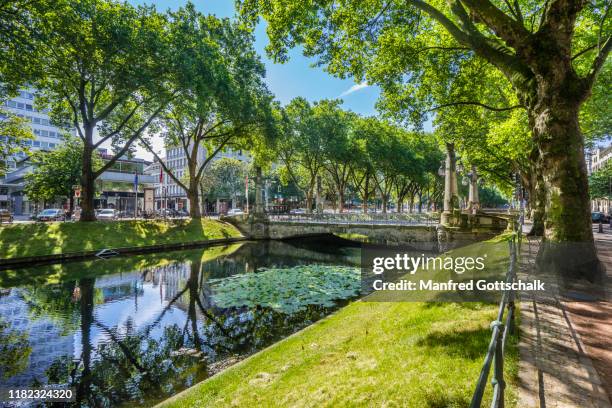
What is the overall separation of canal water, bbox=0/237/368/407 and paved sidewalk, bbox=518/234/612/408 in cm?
664

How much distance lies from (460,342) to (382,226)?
24.7m

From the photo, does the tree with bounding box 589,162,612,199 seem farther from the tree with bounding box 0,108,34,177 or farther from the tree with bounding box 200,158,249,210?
the tree with bounding box 0,108,34,177

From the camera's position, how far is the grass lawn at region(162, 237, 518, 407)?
4.16 m

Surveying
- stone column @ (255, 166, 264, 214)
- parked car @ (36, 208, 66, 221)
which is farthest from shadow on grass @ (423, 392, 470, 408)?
parked car @ (36, 208, 66, 221)

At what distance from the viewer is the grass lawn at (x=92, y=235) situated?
22.4m

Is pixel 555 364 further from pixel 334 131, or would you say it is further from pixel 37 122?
pixel 37 122

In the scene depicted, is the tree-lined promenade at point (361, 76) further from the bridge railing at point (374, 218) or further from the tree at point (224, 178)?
the tree at point (224, 178)

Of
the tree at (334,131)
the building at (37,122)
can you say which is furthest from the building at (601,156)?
the building at (37,122)

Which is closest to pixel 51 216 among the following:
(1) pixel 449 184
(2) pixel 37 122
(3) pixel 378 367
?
(1) pixel 449 184

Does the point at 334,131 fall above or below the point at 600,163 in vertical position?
below

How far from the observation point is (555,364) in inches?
162

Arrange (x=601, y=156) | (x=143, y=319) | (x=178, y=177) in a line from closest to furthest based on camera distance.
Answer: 1. (x=143, y=319)
2. (x=601, y=156)
3. (x=178, y=177)

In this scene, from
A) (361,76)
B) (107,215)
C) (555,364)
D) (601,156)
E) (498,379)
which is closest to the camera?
(498,379)

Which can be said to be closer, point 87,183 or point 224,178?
point 87,183
